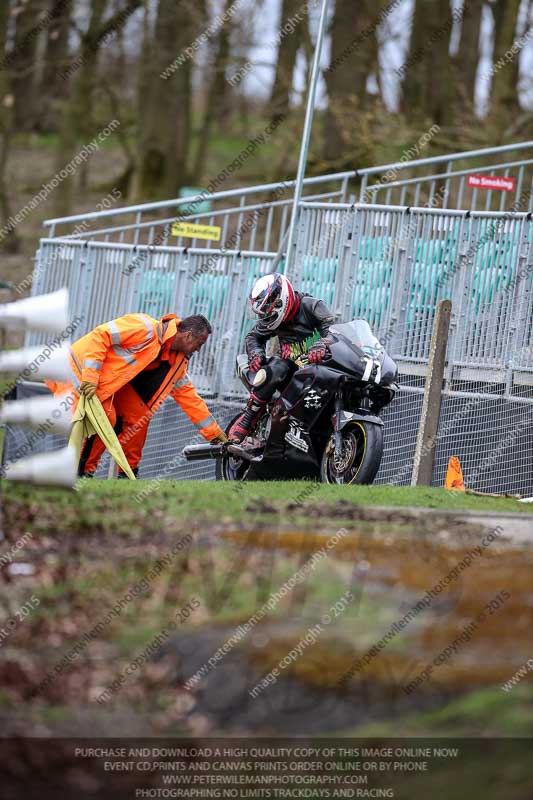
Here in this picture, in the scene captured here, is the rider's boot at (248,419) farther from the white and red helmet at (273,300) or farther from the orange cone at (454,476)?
the orange cone at (454,476)

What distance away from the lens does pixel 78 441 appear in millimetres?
11820

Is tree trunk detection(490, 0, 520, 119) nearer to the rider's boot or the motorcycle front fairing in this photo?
the rider's boot

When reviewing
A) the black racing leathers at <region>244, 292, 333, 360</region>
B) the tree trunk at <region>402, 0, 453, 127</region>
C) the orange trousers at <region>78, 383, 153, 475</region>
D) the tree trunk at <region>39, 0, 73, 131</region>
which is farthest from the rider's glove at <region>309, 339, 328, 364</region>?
the tree trunk at <region>39, 0, 73, 131</region>

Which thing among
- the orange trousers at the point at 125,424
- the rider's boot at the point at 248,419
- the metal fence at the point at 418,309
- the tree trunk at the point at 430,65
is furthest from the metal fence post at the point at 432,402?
the tree trunk at the point at 430,65

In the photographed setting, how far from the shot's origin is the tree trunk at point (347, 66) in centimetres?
2494

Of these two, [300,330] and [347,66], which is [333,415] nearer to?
[300,330]

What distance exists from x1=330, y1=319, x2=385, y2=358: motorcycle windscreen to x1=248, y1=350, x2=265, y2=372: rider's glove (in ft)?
3.11

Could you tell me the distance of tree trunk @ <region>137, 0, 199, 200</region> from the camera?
29.8m

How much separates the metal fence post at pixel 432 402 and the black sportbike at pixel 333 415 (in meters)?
0.74

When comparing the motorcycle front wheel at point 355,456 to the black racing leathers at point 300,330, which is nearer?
the motorcycle front wheel at point 355,456

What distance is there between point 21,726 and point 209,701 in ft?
2.48

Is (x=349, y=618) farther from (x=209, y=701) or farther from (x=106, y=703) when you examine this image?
(x=106, y=703)

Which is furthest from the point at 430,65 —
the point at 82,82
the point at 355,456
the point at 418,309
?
the point at 355,456

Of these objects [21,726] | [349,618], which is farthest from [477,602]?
[21,726]
